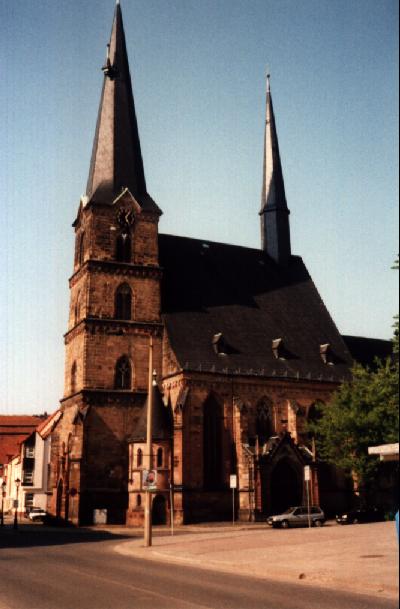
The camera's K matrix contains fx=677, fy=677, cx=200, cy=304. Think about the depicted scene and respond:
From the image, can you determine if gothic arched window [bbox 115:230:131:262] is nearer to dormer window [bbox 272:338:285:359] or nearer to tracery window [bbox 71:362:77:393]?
tracery window [bbox 71:362:77:393]

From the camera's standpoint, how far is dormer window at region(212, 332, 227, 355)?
4776cm

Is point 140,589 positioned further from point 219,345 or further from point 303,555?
point 219,345

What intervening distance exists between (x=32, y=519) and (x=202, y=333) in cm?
2576

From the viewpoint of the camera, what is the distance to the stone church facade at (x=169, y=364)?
43750 mm

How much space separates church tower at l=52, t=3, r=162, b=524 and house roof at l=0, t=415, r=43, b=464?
1865 inches

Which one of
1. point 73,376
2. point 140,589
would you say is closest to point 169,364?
point 73,376

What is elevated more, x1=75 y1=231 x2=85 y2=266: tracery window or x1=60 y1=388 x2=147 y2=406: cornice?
x1=75 y1=231 x2=85 y2=266: tracery window

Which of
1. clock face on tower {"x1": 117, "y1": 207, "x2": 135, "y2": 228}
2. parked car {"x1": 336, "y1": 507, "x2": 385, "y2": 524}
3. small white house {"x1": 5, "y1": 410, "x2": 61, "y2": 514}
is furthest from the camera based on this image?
small white house {"x1": 5, "y1": 410, "x2": 61, "y2": 514}

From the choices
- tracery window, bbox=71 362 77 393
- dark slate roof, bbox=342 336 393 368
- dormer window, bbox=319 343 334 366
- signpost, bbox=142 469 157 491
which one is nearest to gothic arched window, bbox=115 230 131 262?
tracery window, bbox=71 362 77 393

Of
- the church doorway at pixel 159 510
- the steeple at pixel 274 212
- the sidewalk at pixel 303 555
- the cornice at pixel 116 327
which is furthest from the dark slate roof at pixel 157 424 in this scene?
the steeple at pixel 274 212

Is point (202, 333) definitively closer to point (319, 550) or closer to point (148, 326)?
point (148, 326)

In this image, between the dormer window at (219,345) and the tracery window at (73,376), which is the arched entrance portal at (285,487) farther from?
the tracery window at (73,376)

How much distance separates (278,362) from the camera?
49656mm

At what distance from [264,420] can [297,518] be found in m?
10.5
